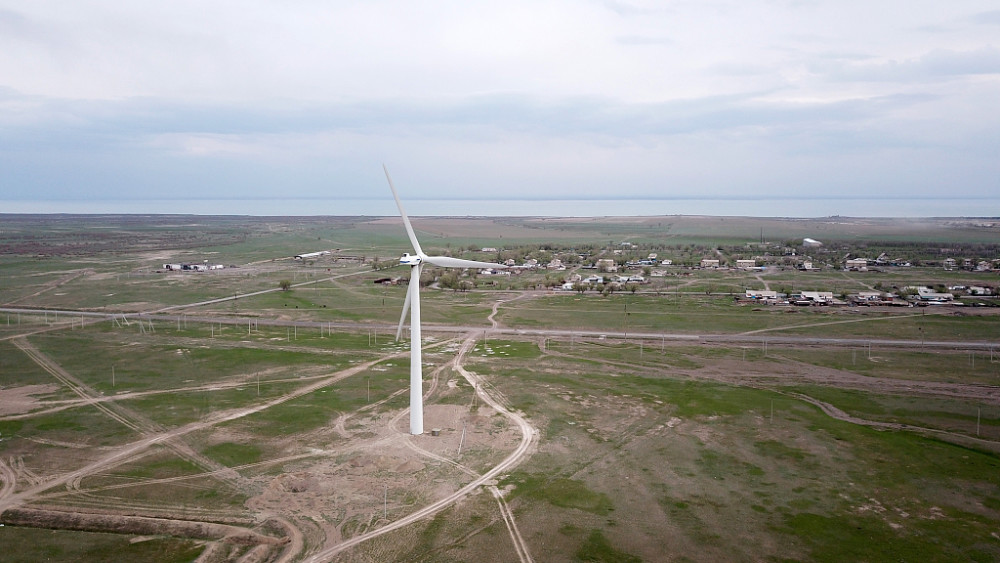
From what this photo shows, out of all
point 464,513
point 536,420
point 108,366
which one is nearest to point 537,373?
point 536,420

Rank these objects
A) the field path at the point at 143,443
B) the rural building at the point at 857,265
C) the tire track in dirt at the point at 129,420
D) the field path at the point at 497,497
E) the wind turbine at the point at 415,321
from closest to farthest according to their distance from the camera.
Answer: the field path at the point at 497,497 < the field path at the point at 143,443 < the tire track in dirt at the point at 129,420 < the wind turbine at the point at 415,321 < the rural building at the point at 857,265

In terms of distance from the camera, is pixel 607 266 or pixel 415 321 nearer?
pixel 415 321

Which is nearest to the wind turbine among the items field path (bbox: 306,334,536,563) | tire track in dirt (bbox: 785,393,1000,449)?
field path (bbox: 306,334,536,563)

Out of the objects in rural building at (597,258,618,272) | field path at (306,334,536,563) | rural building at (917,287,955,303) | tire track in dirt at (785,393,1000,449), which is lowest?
field path at (306,334,536,563)

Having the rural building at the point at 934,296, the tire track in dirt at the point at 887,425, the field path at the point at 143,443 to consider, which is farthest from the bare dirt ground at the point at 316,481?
the rural building at the point at 934,296

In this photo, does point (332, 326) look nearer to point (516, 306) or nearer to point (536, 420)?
point (516, 306)

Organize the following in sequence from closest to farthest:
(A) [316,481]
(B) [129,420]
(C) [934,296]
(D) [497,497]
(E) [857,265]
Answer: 1. (D) [497,497]
2. (A) [316,481]
3. (B) [129,420]
4. (C) [934,296]
5. (E) [857,265]

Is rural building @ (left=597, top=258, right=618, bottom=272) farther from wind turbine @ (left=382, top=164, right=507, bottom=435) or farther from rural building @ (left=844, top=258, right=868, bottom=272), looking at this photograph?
wind turbine @ (left=382, top=164, right=507, bottom=435)

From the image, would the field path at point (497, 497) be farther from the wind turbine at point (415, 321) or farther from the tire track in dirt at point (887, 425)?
the tire track in dirt at point (887, 425)

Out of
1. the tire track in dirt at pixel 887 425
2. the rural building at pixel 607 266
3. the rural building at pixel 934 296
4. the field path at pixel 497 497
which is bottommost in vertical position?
the field path at pixel 497 497

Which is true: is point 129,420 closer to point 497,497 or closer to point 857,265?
point 497,497

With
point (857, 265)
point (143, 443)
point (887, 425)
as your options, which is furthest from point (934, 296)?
point (143, 443)
